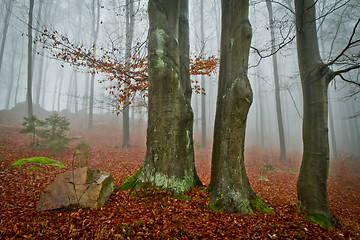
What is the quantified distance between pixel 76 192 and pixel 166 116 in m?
2.24

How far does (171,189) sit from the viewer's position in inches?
144

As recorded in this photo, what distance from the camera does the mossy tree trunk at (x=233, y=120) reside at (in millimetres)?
3318

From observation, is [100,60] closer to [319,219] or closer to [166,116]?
[166,116]

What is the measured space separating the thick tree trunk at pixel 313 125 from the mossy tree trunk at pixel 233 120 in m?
1.11

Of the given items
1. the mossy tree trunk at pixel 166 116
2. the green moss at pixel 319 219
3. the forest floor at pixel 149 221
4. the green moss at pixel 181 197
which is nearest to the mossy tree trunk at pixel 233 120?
the forest floor at pixel 149 221

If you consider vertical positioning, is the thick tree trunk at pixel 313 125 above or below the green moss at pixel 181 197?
above

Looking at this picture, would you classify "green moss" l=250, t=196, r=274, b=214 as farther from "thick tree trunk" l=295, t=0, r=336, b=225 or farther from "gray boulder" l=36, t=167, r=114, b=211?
"gray boulder" l=36, t=167, r=114, b=211

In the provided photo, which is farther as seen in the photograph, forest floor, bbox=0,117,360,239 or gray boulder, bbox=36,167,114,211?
gray boulder, bbox=36,167,114,211

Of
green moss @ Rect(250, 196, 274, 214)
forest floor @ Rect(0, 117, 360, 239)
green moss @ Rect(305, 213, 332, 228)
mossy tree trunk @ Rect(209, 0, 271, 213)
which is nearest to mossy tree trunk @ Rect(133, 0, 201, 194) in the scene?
forest floor @ Rect(0, 117, 360, 239)

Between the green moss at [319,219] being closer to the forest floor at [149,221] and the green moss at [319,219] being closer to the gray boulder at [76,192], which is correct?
the forest floor at [149,221]

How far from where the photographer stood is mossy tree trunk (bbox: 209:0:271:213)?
3.32m

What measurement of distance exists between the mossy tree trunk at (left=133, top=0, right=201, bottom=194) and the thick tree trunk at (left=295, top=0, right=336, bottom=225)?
255 centimetres

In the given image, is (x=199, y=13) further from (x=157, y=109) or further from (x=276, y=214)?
(x=276, y=214)

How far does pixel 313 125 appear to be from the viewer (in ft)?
12.4
